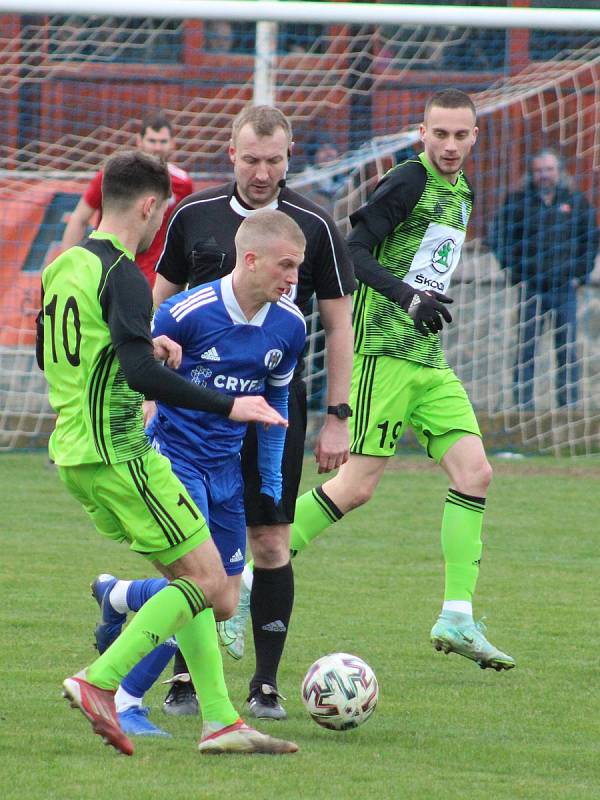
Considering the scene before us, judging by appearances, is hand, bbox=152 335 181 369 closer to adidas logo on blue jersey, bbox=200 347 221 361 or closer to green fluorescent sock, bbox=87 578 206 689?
adidas logo on blue jersey, bbox=200 347 221 361

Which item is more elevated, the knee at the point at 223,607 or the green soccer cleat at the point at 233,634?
the knee at the point at 223,607

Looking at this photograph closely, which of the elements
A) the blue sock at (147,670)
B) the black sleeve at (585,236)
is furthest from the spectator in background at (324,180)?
the blue sock at (147,670)

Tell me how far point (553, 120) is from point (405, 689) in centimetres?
838

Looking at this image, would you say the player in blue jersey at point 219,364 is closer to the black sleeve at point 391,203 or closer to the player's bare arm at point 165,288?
the player's bare arm at point 165,288

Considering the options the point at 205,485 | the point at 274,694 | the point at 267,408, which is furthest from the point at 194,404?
the point at 274,694

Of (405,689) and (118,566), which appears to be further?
(118,566)

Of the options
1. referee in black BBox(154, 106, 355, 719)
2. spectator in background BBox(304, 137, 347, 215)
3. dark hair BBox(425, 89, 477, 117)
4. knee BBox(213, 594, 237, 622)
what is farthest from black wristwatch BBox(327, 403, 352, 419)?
spectator in background BBox(304, 137, 347, 215)

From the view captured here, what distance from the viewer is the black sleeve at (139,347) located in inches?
163

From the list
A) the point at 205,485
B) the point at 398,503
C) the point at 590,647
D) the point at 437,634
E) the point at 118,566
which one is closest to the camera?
the point at 205,485

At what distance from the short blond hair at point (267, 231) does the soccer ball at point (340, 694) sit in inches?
54.0

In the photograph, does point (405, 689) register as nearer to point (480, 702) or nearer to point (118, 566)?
point (480, 702)

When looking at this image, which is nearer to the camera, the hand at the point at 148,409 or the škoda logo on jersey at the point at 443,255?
the hand at the point at 148,409

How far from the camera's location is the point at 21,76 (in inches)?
497

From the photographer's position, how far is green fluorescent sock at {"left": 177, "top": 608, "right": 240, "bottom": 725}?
174 inches
